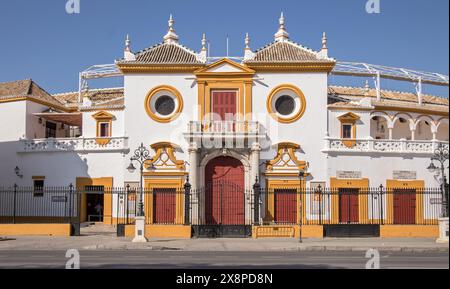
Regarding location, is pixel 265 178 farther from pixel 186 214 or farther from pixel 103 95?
pixel 103 95

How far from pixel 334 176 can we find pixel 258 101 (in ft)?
17.7

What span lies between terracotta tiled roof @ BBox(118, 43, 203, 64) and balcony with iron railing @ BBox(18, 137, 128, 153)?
4318 millimetres

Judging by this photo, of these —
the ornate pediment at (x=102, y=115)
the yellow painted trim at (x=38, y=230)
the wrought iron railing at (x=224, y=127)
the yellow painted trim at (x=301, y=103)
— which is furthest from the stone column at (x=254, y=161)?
the yellow painted trim at (x=38, y=230)

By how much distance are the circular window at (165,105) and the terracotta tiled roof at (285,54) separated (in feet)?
14.6

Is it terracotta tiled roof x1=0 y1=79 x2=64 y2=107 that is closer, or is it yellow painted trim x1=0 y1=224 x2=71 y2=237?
yellow painted trim x1=0 y1=224 x2=71 y2=237

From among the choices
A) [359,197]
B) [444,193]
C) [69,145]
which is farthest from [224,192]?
[444,193]

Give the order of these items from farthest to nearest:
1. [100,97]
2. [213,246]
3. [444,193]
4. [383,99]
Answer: [100,97]
[383,99]
[213,246]
[444,193]

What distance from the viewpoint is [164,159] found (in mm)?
28703

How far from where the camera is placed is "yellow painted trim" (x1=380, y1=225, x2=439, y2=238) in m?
23.7

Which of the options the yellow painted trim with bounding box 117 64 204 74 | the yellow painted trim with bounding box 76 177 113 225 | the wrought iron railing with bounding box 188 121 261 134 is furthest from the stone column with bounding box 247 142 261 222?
the yellow painted trim with bounding box 76 177 113 225

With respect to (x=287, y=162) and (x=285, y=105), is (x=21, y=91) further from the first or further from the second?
(x=287, y=162)

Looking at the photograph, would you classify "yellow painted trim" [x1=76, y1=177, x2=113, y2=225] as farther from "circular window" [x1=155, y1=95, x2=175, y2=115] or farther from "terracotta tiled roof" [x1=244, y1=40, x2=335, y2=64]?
"terracotta tiled roof" [x1=244, y1=40, x2=335, y2=64]

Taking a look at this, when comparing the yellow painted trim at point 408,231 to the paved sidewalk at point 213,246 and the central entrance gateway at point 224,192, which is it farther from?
the central entrance gateway at point 224,192

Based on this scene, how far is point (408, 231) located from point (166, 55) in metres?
14.7
